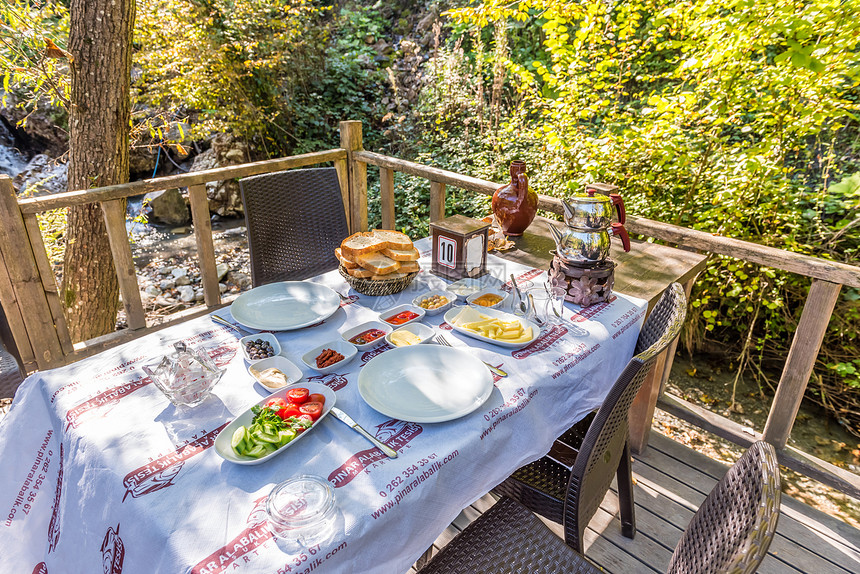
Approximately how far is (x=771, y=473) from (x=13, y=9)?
156 inches

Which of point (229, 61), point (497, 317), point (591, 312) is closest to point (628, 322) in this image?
point (591, 312)

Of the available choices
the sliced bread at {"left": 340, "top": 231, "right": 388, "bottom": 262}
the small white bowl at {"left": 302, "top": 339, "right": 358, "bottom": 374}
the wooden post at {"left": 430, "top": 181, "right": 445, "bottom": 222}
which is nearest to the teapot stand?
the sliced bread at {"left": 340, "top": 231, "right": 388, "bottom": 262}

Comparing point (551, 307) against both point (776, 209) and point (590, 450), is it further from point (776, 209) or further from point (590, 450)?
point (776, 209)

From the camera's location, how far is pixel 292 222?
2.23 meters

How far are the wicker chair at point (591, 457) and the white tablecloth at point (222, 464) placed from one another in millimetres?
107

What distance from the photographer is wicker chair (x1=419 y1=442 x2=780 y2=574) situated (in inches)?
26.7

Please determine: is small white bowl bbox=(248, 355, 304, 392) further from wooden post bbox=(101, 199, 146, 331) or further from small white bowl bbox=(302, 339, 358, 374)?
wooden post bbox=(101, 199, 146, 331)

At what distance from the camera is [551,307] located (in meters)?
1.51

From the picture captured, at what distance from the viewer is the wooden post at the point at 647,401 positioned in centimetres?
207

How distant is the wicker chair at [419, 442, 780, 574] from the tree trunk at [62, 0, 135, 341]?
2910mm

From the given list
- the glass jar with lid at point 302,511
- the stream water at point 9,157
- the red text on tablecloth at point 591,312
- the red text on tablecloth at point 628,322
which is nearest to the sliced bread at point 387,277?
the red text on tablecloth at point 591,312

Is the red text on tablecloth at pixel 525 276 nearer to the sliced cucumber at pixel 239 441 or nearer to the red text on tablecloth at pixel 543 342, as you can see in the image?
the red text on tablecloth at pixel 543 342

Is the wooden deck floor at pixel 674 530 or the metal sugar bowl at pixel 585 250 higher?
the metal sugar bowl at pixel 585 250

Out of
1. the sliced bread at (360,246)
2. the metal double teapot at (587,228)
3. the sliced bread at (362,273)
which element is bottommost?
the sliced bread at (362,273)
